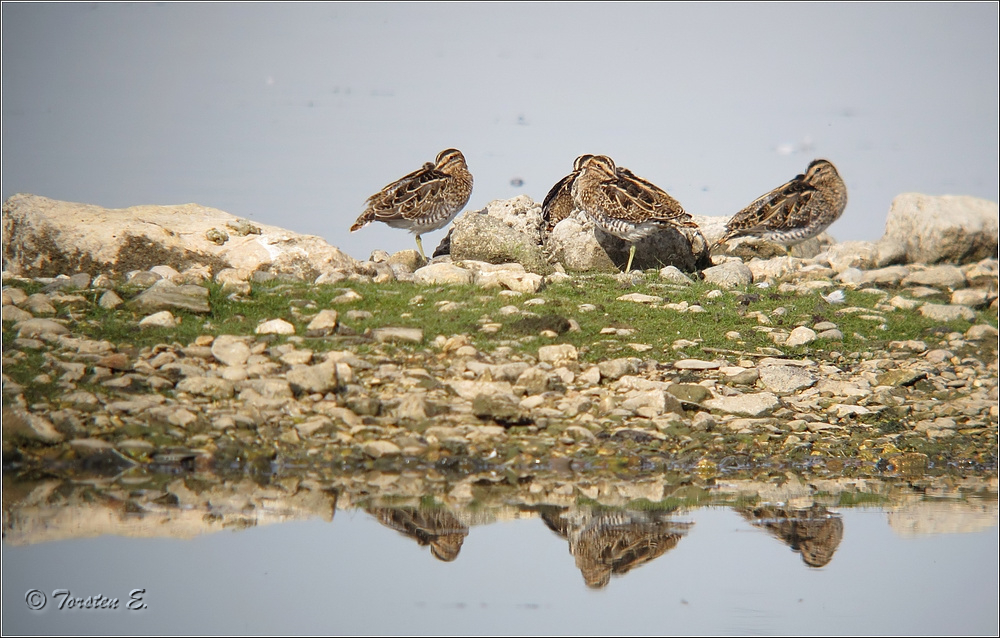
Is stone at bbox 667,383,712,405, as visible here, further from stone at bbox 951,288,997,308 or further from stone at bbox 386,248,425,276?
stone at bbox 386,248,425,276

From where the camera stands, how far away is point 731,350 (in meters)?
11.1

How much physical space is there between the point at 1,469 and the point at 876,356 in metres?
8.64

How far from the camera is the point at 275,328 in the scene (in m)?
10.7

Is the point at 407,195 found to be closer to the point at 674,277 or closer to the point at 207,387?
the point at 674,277

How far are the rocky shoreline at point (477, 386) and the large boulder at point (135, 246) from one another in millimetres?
1756

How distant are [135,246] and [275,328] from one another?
5.10 metres

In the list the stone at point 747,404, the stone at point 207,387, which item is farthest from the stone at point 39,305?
the stone at point 747,404

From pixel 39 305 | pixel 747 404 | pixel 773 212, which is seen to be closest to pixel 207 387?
pixel 39 305

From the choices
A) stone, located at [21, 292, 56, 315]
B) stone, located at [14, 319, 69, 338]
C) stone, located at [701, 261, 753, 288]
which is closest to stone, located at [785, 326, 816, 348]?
stone, located at [701, 261, 753, 288]

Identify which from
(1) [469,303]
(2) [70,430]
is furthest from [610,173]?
(2) [70,430]

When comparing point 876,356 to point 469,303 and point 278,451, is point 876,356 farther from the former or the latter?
point 278,451

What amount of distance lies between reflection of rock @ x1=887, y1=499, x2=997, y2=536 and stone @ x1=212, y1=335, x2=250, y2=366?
5.91 meters

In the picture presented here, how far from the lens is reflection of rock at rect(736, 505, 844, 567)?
6.64 metres

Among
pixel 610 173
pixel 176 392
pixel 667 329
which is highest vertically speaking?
pixel 610 173
